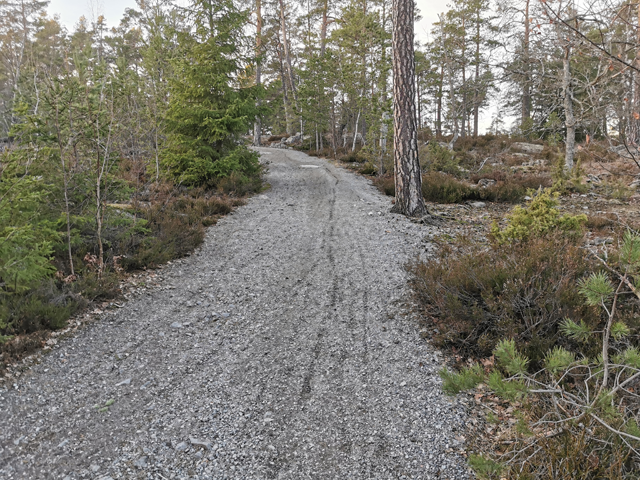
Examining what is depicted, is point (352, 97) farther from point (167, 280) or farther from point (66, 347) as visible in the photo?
point (66, 347)

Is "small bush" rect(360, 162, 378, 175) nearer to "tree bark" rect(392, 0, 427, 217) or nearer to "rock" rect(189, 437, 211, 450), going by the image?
"tree bark" rect(392, 0, 427, 217)

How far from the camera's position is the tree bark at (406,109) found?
8484 millimetres

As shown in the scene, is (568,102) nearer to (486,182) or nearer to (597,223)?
(486,182)

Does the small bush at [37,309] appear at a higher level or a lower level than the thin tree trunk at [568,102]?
lower

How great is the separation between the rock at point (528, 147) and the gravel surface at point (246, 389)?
18.0 meters

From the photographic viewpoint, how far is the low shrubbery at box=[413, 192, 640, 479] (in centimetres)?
215

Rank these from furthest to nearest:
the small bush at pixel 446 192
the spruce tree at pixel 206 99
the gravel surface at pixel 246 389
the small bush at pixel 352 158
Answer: the small bush at pixel 352 158 → the small bush at pixel 446 192 → the spruce tree at pixel 206 99 → the gravel surface at pixel 246 389

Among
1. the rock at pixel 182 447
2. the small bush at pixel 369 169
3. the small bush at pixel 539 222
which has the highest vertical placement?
the small bush at pixel 369 169

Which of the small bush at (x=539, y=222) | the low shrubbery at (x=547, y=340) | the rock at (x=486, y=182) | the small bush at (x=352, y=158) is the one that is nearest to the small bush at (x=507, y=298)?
the low shrubbery at (x=547, y=340)

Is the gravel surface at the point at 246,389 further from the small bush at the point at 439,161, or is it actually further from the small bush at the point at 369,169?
the small bush at the point at 369,169

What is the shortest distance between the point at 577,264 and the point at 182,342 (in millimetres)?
4858

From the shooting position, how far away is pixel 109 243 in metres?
5.86

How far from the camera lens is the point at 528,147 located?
2083 cm

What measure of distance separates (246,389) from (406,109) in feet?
24.1
